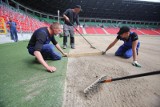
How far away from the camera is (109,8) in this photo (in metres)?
34.2

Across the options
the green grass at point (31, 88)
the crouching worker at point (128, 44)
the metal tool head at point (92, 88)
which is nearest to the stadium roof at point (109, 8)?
the crouching worker at point (128, 44)

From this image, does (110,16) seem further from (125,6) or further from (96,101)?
(96,101)

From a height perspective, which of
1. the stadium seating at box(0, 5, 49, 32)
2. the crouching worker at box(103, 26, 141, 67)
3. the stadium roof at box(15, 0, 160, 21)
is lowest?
the crouching worker at box(103, 26, 141, 67)

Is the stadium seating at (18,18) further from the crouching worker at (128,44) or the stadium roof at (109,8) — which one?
the stadium roof at (109,8)

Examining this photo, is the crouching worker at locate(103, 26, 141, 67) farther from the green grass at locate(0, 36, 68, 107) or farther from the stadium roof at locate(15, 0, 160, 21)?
the stadium roof at locate(15, 0, 160, 21)

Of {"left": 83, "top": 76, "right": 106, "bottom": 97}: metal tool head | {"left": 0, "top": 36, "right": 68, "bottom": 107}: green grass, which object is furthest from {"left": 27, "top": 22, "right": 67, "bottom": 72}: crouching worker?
{"left": 83, "top": 76, "right": 106, "bottom": 97}: metal tool head

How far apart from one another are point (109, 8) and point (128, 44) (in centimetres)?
3335

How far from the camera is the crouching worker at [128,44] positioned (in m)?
3.32

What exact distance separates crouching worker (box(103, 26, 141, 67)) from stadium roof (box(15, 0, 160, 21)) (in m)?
26.7

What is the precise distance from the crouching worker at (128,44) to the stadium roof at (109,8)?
26.7m

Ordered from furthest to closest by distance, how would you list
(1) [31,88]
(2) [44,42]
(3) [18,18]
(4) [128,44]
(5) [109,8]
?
(5) [109,8]
(3) [18,18]
(4) [128,44]
(2) [44,42]
(1) [31,88]

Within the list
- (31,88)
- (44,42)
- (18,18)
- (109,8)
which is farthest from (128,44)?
(109,8)

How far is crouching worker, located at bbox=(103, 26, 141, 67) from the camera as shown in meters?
3.32

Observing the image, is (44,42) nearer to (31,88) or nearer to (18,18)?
(31,88)
